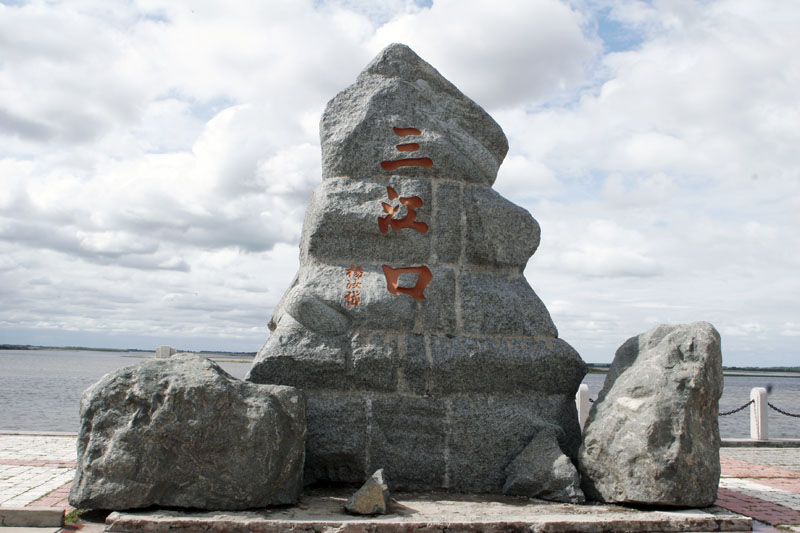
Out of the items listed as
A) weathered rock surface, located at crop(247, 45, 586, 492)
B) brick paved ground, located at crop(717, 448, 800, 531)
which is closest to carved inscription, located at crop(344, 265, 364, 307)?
weathered rock surface, located at crop(247, 45, 586, 492)

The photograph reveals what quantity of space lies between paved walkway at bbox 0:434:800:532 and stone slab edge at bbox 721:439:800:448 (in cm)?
85

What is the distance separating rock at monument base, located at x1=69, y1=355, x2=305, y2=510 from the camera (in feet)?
13.3

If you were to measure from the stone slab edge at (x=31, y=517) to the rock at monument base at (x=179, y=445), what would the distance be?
160mm

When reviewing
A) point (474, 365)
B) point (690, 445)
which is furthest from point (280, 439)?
point (690, 445)

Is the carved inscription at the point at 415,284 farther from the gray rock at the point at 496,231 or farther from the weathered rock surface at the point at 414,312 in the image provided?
the gray rock at the point at 496,231

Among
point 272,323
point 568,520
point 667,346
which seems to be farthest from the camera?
point 272,323

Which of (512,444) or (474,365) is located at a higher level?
(474,365)

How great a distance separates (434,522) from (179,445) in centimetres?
165

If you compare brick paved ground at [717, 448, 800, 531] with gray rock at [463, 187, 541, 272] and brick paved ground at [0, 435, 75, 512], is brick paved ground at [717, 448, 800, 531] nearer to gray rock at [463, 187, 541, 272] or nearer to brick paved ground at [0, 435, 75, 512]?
gray rock at [463, 187, 541, 272]

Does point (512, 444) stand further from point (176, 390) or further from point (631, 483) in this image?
point (176, 390)

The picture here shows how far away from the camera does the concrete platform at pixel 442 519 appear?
150 inches

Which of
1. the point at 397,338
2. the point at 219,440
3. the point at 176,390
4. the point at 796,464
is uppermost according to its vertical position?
the point at 397,338

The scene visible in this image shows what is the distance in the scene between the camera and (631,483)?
4348 mm

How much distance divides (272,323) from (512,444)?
7.62 ft
